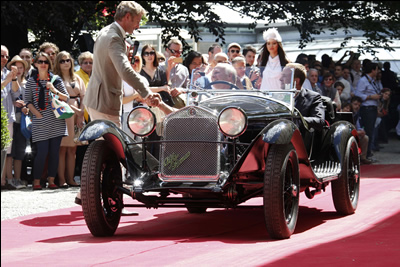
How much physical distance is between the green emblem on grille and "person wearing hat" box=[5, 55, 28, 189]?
4585 mm

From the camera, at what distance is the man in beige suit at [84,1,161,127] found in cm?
796

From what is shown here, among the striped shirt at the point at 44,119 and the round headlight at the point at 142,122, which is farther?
the striped shirt at the point at 44,119

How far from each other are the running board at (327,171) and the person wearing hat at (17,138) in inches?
183

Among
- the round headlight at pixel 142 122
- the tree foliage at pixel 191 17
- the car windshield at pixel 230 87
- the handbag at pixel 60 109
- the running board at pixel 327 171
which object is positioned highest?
the tree foliage at pixel 191 17

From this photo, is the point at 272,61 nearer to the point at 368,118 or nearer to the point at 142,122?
the point at 142,122

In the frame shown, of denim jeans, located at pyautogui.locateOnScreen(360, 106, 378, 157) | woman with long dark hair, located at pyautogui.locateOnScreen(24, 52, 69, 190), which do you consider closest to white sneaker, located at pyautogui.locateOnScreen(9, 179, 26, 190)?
woman with long dark hair, located at pyautogui.locateOnScreen(24, 52, 69, 190)

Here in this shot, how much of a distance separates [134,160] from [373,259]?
2583 mm

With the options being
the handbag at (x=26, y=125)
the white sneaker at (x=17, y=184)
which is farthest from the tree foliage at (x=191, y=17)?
the white sneaker at (x=17, y=184)

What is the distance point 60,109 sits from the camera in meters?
11.0

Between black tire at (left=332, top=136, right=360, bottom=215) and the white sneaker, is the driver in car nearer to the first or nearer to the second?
black tire at (left=332, top=136, right=360, bottom=215)

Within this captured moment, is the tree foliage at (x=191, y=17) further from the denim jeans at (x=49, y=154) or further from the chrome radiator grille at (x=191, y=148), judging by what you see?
the chrome radiator grille at (x=191, y=148)

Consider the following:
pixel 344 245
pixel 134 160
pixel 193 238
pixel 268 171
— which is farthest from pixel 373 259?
pixel 134 160

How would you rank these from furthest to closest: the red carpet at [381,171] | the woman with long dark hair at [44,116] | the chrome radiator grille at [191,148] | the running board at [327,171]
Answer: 1. the red carpet at [381,171]
2. the woman with long dark hair at [44,116]
3. the running board at [327,171]
4. the chrome radiator grille at [191,148]

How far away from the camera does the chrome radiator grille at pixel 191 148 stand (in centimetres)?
711
